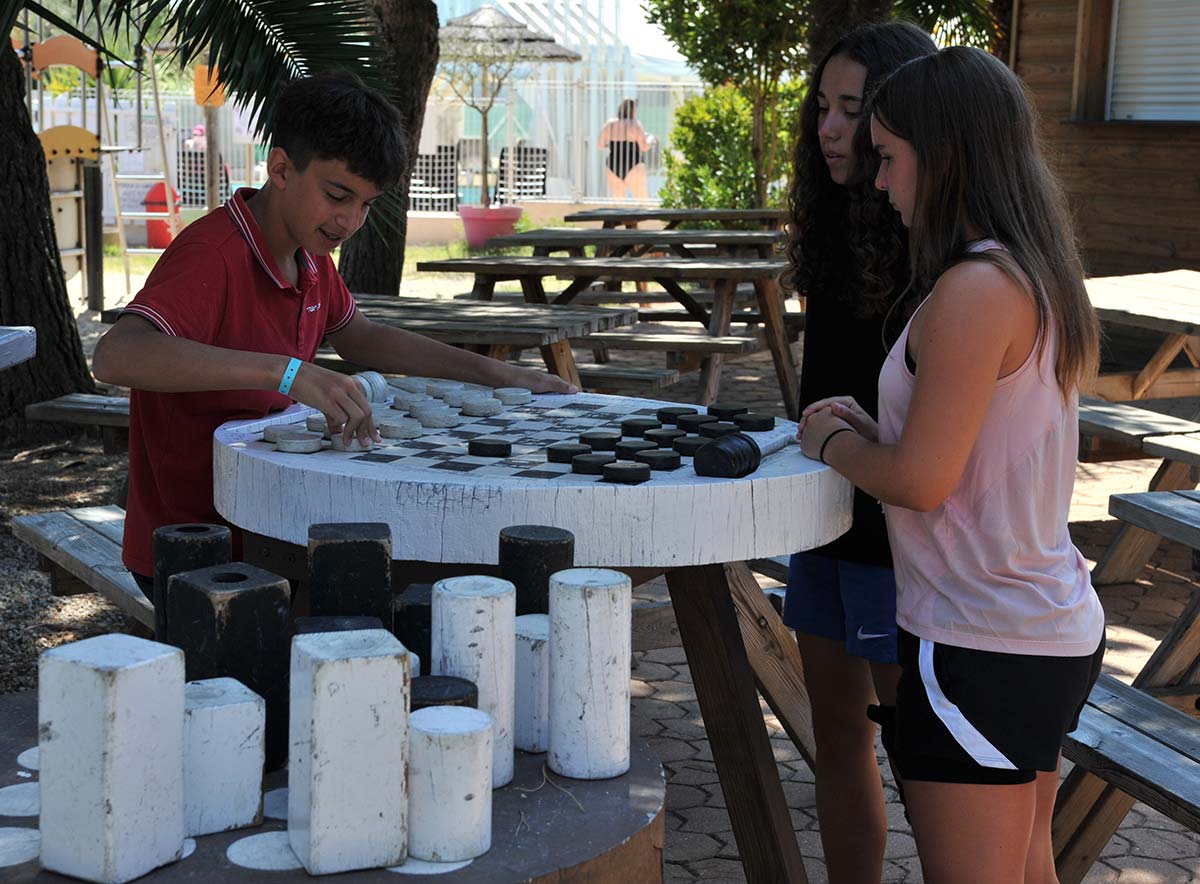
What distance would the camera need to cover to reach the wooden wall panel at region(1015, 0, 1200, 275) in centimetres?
993

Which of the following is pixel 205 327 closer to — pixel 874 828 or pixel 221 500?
pixel 221 500

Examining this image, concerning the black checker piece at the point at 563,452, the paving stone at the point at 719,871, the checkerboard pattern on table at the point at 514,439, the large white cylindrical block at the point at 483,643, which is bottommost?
the paving stone at the point at 719,871

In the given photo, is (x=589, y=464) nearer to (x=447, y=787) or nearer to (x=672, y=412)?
Result: (x=672, y=412)

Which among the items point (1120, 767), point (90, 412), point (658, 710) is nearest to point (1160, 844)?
point (1120, 767)

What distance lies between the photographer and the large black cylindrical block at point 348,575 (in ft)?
5.44

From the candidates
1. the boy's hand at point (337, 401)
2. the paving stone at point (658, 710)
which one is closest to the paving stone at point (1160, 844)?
the paving stone at point (658, 710)

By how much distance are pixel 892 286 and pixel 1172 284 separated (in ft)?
15.5

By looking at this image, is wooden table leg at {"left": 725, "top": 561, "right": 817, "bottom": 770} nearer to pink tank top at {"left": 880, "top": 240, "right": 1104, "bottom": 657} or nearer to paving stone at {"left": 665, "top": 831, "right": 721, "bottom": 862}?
paving stone at {"left": 665, "top": 831, "right": 721, "bottom": 862}

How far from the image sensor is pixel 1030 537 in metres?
1.94

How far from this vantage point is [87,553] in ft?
11.6

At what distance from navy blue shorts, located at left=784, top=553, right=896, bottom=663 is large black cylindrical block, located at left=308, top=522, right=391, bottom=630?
105cm

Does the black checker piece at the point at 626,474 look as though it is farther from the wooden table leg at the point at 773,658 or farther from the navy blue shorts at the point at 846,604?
the wooden table leg at the point at 773,658

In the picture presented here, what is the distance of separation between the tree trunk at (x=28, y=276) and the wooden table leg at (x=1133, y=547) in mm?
4967

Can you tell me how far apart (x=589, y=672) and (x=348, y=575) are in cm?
32
